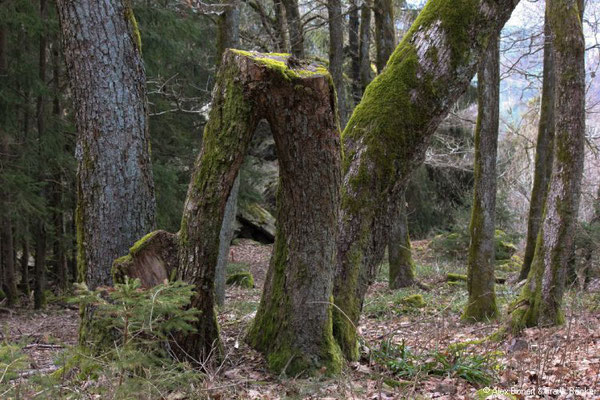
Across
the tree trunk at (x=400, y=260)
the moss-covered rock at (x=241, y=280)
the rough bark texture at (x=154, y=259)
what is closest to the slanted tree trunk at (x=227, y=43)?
the moss-covered rock at (x=241, y=280)

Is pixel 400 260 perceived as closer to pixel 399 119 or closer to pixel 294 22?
pixel 294 22

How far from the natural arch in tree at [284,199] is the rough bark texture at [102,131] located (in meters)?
0.82

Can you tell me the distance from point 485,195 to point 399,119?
5.11 meters

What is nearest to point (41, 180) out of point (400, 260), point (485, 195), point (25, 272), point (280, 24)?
point (25, 272)

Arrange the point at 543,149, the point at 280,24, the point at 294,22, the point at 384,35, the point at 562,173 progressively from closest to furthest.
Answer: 1. the point at 562,173
2. the point at 543,149
3. the point at 384,35
4. the point at 294,22
5. the point at 280,24

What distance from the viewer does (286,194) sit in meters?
4.16

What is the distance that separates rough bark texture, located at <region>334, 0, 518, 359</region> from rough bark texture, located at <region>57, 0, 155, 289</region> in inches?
73.1

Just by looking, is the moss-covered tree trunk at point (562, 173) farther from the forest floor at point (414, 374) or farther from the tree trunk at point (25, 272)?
the tree trunk at point (25, 272)

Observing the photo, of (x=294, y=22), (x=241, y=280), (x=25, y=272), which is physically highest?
(x=294, y=22)

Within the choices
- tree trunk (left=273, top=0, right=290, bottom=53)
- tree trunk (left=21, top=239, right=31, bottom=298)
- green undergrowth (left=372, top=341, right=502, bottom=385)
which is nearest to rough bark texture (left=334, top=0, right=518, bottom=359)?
green undergrowth (left=372, top=341, right=502, bottom=385)

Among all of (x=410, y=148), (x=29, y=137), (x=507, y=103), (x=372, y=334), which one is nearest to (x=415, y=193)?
(x=507, y=103)

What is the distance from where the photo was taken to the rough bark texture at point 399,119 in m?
4.55

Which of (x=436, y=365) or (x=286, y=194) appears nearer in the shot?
(x=286, y=194)

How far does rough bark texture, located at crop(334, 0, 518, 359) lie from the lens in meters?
4.55
